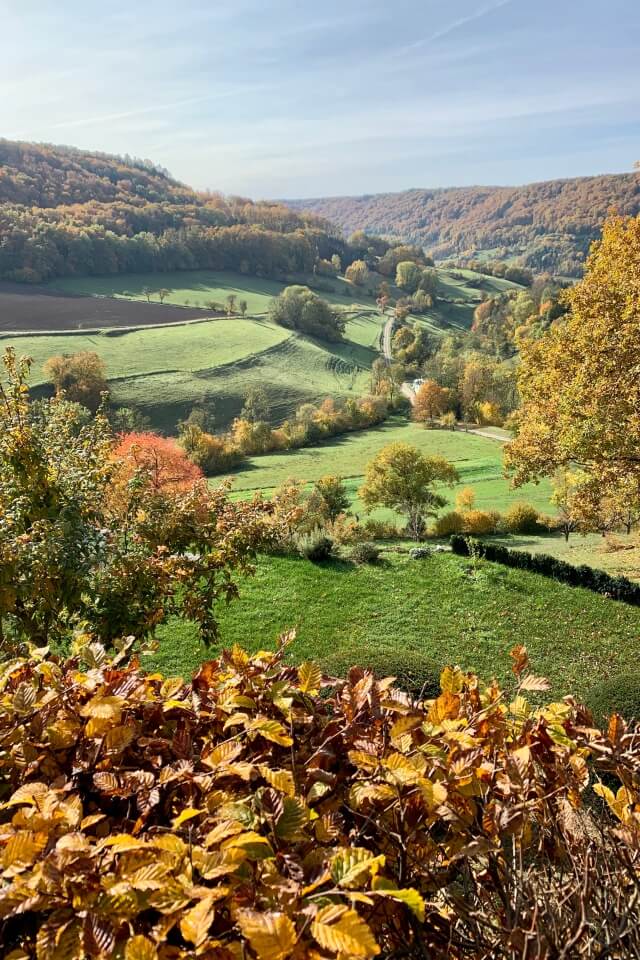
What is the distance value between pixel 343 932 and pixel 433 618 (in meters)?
12.6

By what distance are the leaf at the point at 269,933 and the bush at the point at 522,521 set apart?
2944cm

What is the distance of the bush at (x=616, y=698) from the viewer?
734 centimetres

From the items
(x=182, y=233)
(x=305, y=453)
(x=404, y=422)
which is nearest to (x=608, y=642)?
(x=305, y=453)

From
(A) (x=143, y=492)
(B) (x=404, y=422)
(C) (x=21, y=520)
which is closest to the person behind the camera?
(C) (x=21, y=520)

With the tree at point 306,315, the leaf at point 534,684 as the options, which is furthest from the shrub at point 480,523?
the tree at point 306,315

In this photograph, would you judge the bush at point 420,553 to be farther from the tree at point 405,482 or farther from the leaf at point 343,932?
the leaf at point 343,932

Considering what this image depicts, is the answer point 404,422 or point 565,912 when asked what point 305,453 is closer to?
point 404,422

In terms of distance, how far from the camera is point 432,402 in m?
68.9

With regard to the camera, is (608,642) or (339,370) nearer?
(608,642)

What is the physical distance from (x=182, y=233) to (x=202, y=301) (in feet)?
87.1

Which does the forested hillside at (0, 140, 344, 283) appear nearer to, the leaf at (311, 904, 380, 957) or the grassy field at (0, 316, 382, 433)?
the grassy field at (0, 316, 382, 433)

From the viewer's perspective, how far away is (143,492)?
7.14 meters

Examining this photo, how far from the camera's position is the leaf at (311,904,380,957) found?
1211mm

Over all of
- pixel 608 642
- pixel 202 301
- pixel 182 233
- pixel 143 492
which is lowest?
pixel 608 642
